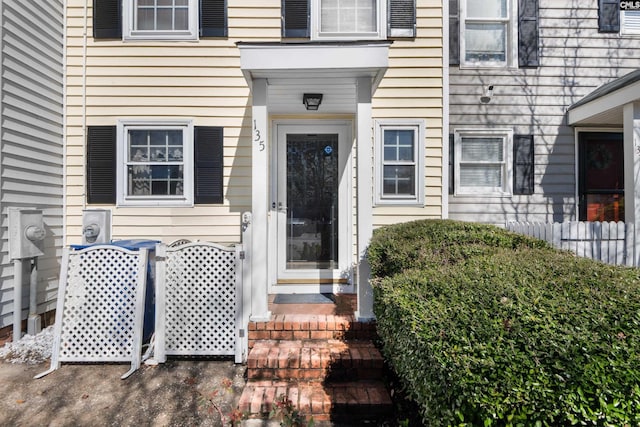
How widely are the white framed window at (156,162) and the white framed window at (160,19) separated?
1.14 metres

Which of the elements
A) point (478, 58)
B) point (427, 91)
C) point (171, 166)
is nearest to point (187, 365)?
point (171, 166)

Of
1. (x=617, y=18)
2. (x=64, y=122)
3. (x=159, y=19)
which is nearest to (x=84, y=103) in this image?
(x=64, y=122)

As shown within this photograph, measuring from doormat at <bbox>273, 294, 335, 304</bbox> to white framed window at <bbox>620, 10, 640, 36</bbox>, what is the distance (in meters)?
5.84

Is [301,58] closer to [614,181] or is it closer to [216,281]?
[216,281]

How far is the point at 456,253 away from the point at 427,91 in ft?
9.08

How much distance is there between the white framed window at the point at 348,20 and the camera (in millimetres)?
4457

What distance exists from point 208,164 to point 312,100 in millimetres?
1617

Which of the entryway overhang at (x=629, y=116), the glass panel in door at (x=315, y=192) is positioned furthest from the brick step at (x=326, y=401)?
the entryway overhang at (x=629, y=116)

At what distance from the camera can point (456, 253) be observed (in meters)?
2.58

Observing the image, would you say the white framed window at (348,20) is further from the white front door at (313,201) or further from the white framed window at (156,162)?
the white framed window at (156,162)

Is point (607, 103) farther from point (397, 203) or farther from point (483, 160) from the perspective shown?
point (397, 203)

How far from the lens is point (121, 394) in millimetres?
2734

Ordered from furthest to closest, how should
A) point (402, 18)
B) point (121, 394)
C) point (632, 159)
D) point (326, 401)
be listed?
point (402, 18), point (632, 159), point (121, 394), point (326, 401)

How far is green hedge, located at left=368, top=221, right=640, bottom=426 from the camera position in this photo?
1158 mm
